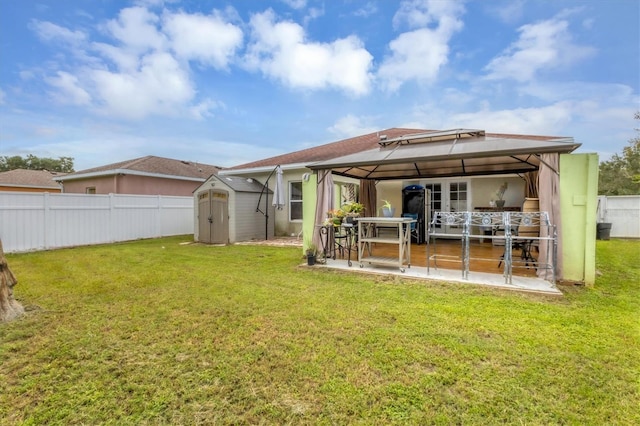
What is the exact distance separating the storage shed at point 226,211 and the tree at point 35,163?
34.0m

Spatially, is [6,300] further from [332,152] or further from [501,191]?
[501,191]

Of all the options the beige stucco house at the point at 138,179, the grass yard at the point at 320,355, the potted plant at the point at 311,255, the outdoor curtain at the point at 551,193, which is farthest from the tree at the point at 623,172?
the beige stucco house at the point at 138,179

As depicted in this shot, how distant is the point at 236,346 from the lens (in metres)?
2.66

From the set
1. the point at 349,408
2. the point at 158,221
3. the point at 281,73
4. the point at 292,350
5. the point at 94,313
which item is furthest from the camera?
the point at 158,221

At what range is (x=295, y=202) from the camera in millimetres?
11742

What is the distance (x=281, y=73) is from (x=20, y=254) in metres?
9.54

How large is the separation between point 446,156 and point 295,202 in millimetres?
7400

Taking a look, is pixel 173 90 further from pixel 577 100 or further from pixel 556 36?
pixel 577 100

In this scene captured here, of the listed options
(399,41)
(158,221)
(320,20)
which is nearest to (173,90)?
(158,221)

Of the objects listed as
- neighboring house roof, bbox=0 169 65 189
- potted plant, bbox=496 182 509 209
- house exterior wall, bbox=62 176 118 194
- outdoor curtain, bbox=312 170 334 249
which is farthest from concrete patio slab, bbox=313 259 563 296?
→ neighboring house roof, bbox=0 169 65 189

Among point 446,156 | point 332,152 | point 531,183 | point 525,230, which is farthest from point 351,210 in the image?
point 332,152

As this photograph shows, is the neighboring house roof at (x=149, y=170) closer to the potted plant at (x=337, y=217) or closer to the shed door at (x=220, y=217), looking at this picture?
the shed door at (x=220, y=217)

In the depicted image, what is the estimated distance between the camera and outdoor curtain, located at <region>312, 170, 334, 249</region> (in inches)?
255

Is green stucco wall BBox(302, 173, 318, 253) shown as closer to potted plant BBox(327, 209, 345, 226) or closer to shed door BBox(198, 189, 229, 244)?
potted plant BBox(327, 209, 345, 226)
